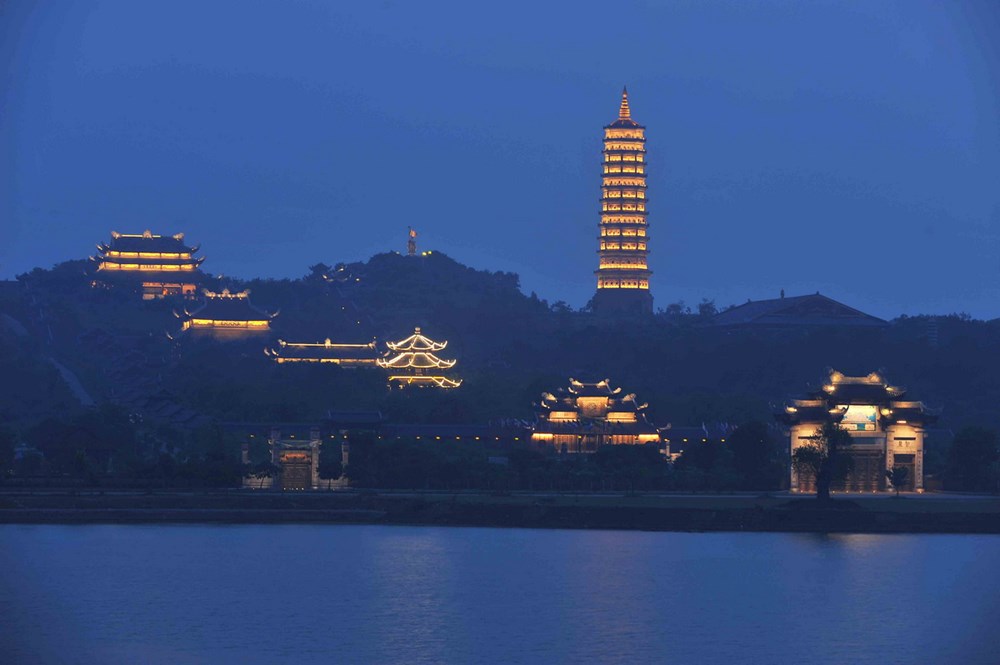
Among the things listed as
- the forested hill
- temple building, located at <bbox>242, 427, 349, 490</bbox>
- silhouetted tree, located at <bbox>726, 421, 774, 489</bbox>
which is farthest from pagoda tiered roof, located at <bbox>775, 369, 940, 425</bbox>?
temple building, located at <bbox>242, 427, 349, 490</bbox>

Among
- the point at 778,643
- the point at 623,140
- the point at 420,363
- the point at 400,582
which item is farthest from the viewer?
the point at 623,140

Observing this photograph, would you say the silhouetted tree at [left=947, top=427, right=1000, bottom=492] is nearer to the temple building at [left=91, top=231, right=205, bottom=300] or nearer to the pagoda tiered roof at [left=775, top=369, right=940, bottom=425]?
the pagoda tiered roof at [left=775, top=369, right=940, bottom=425]

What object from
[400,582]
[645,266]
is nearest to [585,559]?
[400,582]

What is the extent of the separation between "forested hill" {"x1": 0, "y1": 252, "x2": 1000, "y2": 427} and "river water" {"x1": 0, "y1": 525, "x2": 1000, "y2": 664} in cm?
3079

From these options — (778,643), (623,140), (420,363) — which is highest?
(623,140)

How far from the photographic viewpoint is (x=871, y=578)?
59.2 metres

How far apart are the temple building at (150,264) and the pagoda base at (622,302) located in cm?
2864

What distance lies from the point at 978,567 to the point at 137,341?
80444 millimetres

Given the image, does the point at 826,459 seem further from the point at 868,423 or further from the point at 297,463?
the point at 297,463

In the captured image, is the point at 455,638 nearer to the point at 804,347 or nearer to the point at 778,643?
the point at 778,643

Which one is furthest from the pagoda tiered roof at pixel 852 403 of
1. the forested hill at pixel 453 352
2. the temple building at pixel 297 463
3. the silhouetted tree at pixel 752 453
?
the temple building at pixel 297 463

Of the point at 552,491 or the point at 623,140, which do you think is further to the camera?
the point at 623,140

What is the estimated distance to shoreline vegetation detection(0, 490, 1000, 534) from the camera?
69.8 m

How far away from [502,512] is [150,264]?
87.7 meters
